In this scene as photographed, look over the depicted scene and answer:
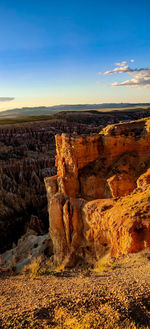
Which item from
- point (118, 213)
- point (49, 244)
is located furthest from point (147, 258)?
point (49, 244)

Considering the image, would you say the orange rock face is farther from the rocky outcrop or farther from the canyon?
the rocky outcrop

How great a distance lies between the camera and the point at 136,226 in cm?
625

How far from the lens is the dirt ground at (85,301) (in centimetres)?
338

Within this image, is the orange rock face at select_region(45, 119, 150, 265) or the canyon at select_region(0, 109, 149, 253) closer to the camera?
the orange rock face at select_region(45, 119, 150, 265)

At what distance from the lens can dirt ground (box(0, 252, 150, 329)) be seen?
338 centimetres

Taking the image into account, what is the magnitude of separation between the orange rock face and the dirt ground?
1326 mm

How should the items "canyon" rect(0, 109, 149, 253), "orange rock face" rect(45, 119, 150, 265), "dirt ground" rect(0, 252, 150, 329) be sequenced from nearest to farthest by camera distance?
"dirt ground" rect(0, 252, 150, 329)
"orange rock face" rect(45, 119, 150, 265)
"canyon" rect(0, 109, 149, 253)

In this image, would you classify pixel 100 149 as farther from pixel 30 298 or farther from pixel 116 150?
pixel 30 298

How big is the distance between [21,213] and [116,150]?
22484mm

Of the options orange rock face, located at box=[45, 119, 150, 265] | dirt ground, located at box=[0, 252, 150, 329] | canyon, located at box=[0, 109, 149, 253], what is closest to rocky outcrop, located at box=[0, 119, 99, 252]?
canyon, located at box=[0, 109, 149, 253]

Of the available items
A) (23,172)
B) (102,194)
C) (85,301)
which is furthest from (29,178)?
(85,301)

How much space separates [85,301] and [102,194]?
7789 mm

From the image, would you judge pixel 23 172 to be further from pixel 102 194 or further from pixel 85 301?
pixel 85 301

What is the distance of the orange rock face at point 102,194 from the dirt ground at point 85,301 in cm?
133
